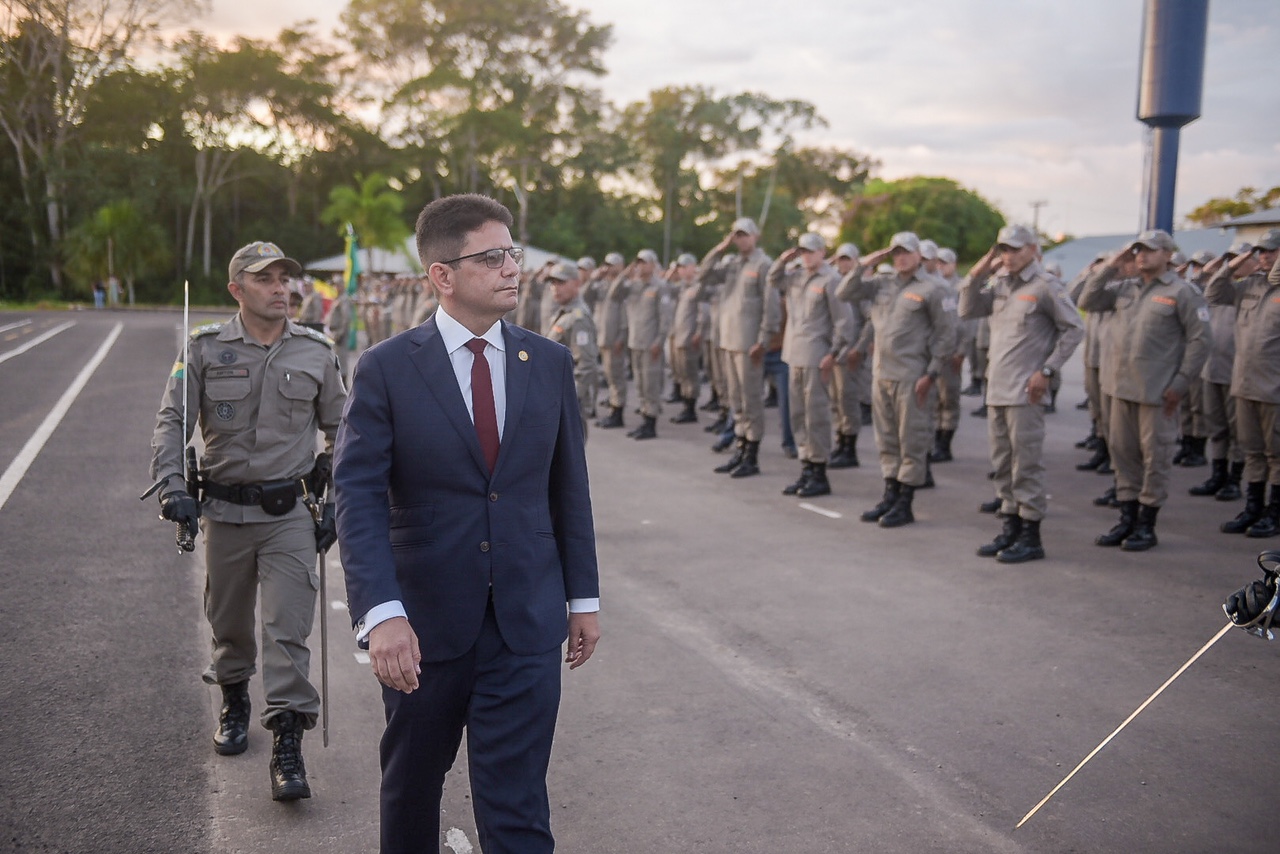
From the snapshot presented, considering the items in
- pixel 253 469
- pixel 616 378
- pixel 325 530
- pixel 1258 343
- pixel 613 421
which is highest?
pixel 1258 343

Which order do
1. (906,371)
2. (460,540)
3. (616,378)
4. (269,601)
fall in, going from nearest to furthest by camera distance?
1. (460,540)
2. (269,601)
3. (906,371)
4. (616,378)

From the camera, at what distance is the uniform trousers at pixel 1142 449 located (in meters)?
8.03

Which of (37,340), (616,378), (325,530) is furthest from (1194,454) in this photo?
(37,340)

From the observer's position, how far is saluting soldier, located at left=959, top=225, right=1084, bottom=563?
770 centimetres

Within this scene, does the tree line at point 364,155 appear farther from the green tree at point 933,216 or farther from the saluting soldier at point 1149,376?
the saluting soldier at point 1149,376

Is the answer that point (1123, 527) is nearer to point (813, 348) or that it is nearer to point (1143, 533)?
→ point (1143, 533)

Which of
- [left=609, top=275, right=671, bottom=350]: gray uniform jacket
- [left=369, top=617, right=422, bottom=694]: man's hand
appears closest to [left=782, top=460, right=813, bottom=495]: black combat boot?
[left=609, top=275, right=671, bottom=350]: gray uniform jacket

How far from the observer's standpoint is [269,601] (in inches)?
170

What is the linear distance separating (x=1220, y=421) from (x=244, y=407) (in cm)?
943

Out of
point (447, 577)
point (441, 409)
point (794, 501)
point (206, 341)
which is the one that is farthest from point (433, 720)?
point (794, 501)

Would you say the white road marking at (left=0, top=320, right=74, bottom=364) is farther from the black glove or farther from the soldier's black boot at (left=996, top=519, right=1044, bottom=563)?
the soldier's black boot at (left=996, top=519, right=1044, bottom=563)

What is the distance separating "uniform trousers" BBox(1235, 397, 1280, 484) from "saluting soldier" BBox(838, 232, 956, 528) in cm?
247

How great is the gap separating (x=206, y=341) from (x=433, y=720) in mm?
2305

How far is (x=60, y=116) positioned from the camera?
55062mm
